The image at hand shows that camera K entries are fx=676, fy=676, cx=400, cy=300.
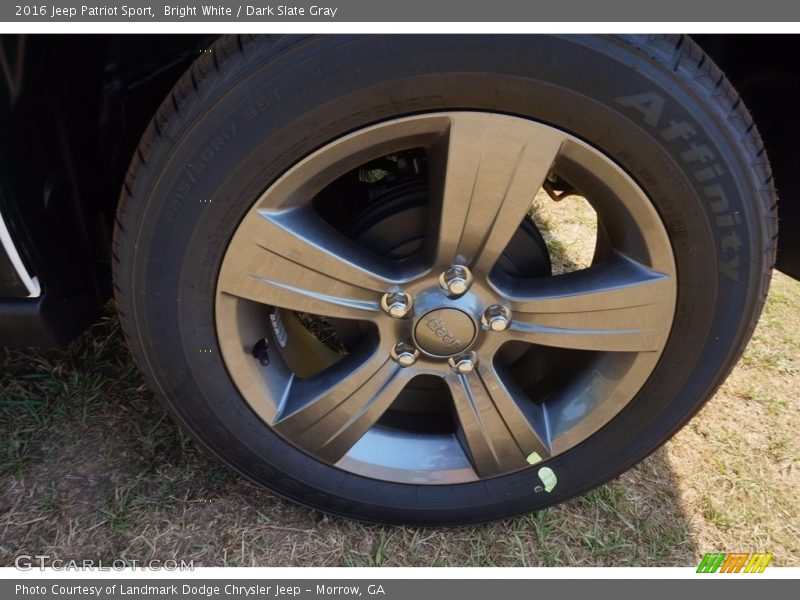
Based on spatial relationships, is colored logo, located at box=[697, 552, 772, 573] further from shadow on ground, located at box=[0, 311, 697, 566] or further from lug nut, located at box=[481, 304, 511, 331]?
lug nut, located at box=[481, 304, 511, 331]

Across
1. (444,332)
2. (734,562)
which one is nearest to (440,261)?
(444,332)

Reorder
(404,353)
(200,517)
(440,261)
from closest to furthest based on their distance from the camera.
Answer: (440,261)
(404,353)
(200,517)

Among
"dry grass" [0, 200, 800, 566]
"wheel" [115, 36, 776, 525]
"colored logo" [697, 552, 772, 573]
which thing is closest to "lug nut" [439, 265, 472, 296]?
"wheel" [115, 36, 776, 525]

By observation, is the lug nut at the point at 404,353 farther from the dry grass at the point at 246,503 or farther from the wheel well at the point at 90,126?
the wheel well at the point at 90,126

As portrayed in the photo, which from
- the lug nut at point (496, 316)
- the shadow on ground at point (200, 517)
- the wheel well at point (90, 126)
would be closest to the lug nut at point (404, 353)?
the lug nut at point (496, 316)

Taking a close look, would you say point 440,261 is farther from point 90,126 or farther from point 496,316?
point 90,126

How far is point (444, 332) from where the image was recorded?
1466 mm

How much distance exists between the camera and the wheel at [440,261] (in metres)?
1.21

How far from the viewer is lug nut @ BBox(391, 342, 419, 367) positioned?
151cm

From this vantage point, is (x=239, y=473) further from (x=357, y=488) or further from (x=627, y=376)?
(x=627, y=376)

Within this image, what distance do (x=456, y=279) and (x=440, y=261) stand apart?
0.05 metres

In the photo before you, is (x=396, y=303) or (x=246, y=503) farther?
(x=246, y=503)

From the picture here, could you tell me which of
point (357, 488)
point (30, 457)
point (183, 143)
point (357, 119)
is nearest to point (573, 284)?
point (357, 119)

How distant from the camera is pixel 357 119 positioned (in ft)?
4.05
